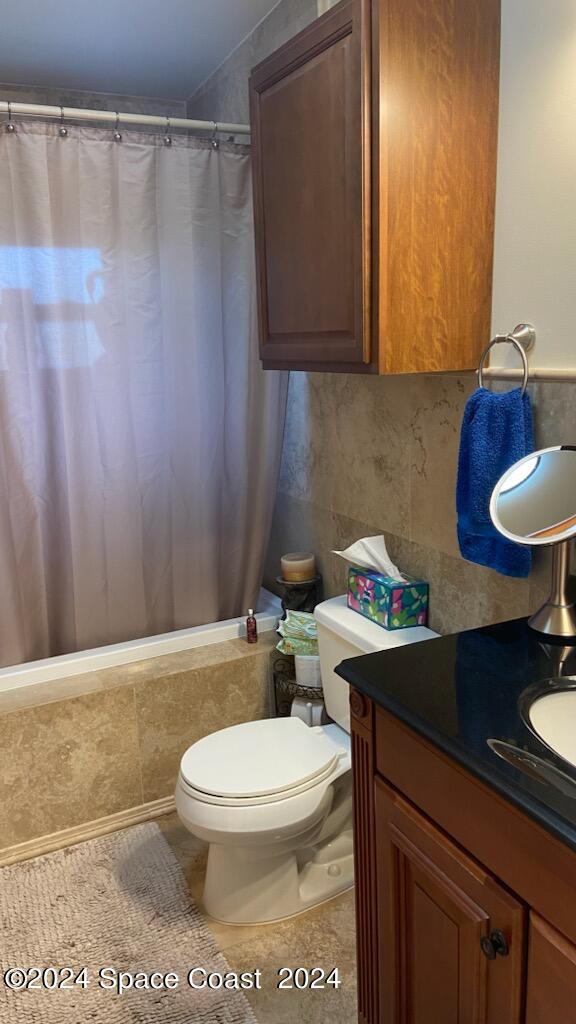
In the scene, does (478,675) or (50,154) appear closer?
(478,675)

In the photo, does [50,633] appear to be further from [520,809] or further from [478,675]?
[520,809]

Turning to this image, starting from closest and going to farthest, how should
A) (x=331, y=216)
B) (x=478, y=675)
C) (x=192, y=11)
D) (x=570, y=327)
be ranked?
(x=478, y=675) < (x=570, y=327) < (x=331, y=216) < (x=192, y=11)

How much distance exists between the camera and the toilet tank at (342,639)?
1.91 m

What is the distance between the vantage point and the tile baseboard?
7.37ft

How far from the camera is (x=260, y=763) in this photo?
6.32 feet

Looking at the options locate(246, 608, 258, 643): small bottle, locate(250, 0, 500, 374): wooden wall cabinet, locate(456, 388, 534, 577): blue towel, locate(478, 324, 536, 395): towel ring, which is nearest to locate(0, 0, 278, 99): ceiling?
locate(250, 0, 500, 374): wooden wall cabinet

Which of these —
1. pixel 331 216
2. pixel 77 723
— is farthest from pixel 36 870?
pixel 331 216

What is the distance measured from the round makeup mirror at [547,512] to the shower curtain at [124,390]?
4.10ft

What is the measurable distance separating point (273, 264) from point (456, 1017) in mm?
1612

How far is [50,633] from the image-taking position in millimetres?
2520

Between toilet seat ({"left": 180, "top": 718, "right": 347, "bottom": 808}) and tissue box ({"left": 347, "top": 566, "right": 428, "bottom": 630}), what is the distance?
0.37 meters

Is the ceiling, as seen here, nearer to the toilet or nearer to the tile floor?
the toilet

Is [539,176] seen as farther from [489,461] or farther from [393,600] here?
[393,600]

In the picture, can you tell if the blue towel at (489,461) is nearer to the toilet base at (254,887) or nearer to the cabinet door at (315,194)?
the cabinet door at (315,194)
